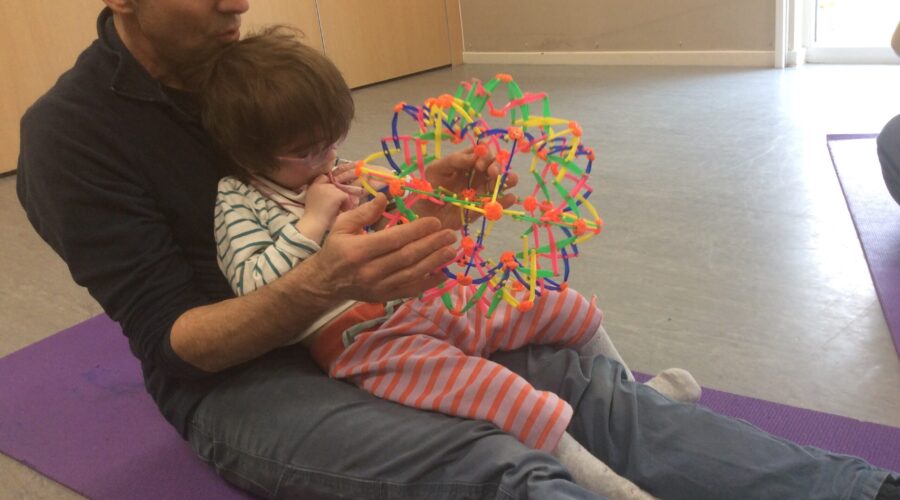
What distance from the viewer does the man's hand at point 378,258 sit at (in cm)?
92

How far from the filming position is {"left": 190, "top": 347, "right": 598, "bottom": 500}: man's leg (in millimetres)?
933

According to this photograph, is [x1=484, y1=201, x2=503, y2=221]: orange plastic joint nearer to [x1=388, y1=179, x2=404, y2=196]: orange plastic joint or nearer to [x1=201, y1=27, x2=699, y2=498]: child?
[x1=388, y1=179, x2=404, y2=196]: orange plastic joint

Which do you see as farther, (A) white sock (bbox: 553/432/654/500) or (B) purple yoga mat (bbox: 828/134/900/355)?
(B) purple yoga mat (bbox: 828/134/900/355)

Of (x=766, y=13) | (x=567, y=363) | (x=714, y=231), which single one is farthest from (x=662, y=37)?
(x=567, y=363)

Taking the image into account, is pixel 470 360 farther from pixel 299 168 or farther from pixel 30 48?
pixel 30 48

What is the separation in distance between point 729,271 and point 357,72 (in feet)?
11.7

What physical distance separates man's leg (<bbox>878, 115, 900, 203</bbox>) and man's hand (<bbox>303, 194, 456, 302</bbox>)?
149 centimetres

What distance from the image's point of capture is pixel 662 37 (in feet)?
15.0

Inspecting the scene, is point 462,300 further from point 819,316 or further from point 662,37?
point 662,37

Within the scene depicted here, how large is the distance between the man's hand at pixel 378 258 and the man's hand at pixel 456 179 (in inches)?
6.0

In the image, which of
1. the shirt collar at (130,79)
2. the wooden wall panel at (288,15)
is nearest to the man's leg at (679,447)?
the shirt collar at (130,79)

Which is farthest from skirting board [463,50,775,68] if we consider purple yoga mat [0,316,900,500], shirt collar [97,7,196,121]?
shirt collar [97,7,196,121]

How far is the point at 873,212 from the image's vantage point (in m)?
2.15

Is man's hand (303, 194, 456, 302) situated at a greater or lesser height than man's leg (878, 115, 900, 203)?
greater
